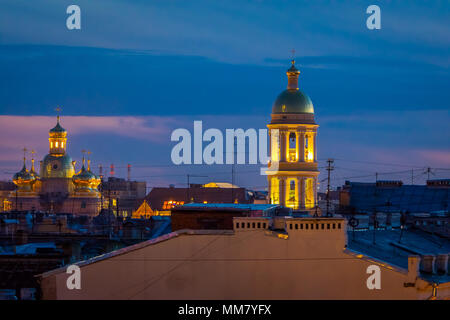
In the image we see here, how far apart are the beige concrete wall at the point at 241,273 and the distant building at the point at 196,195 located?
77.6 m

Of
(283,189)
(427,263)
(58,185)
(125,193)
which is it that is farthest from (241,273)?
(125,193)

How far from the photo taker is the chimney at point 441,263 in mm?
31236

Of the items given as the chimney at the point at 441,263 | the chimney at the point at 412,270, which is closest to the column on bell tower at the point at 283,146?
the chimney at the point at 441,263

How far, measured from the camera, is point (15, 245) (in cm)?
4638

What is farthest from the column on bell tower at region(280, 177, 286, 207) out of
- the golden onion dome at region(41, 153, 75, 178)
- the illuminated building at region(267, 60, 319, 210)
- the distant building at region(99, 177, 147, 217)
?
the golden onion dome at region(41, 153, 75, 178)

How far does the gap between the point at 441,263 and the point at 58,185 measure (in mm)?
98130

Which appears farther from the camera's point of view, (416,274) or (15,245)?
(15,245)

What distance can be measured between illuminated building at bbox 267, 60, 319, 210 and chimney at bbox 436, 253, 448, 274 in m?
37.7

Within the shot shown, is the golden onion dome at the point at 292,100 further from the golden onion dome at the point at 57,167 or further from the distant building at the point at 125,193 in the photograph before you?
the golden onion dome at the point at 57,167

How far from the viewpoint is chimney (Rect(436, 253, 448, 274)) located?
31236mm

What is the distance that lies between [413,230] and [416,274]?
610 inches

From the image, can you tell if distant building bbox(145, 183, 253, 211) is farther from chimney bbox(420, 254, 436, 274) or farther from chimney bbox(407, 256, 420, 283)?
chimney bbox(407, 256, 420, 283)
